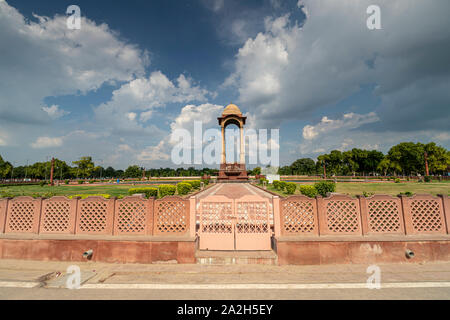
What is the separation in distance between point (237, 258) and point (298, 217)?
1.45 metres

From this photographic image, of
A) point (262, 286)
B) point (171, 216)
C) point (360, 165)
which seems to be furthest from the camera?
point (360, 165)

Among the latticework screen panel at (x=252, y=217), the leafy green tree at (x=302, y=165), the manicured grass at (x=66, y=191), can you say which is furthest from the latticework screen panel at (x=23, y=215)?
the leafy green tree at (x=302, y=165)

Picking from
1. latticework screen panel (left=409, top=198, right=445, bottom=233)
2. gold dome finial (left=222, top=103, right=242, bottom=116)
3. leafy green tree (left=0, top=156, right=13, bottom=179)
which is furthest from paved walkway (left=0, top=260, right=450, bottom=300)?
leafy green tree (left=0, top=156, right=13, bottom=179)

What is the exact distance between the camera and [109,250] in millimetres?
3764

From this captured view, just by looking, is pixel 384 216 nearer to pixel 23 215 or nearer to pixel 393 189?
pixel 23 215

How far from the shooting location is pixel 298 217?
12.7 ft

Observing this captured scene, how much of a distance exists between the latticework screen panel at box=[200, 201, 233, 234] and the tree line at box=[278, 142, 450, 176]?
126 ft

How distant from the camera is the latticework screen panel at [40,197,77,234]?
4.05 m

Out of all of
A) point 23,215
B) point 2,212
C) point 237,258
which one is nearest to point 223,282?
point 237,258

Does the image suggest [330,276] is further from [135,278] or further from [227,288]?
[135,278]

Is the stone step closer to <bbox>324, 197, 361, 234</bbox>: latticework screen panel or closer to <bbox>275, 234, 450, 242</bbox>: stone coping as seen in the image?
<bbox>275, 234, 450, 242</bbox>: stone coping
